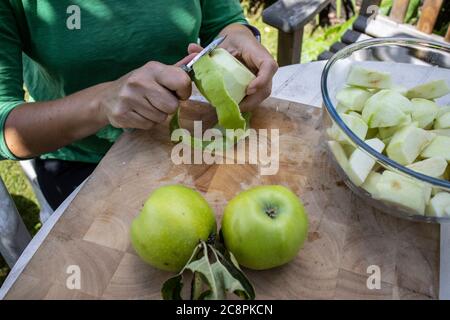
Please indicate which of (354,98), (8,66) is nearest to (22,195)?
(8,66)

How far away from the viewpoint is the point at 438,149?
0.73 metres

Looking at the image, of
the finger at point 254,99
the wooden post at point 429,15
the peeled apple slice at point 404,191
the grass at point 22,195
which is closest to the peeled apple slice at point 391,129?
the peeled apple slice at point 404,191

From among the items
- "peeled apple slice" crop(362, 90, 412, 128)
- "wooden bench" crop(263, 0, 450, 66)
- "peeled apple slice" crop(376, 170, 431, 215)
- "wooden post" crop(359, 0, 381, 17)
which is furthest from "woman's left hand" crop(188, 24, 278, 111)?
"wooden post" crop(359, 0, 381, 17)

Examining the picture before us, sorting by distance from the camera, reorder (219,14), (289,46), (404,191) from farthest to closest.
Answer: (289,46), (219,14), (404,191)

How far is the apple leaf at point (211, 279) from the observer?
1.86ft

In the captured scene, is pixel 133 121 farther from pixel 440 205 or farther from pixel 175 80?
pixel 440 205

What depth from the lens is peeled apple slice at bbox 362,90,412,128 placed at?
29.4 inches

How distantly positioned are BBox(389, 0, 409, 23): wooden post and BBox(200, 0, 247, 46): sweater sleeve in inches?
30.5

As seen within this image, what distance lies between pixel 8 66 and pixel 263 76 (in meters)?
0.54

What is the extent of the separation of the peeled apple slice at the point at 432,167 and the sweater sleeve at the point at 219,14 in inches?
25.2

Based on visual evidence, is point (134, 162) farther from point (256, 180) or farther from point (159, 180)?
point (256, 180)
